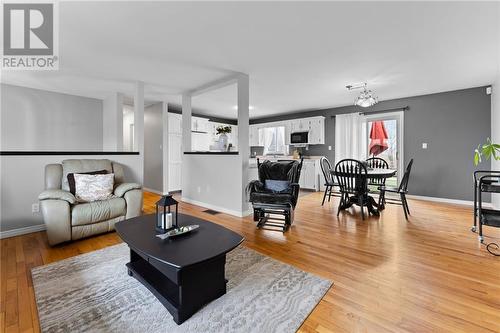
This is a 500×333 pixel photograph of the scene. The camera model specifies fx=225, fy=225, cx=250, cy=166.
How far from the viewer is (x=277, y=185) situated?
3.53 m

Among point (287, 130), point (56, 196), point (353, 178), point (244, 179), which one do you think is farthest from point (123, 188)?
point (287, 130)

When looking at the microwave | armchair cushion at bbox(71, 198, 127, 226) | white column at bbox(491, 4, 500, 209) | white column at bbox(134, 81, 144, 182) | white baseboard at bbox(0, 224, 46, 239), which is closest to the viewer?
armchair cushion at bbox(71, 198, 127, 226)

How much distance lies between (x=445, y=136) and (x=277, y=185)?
3942mm

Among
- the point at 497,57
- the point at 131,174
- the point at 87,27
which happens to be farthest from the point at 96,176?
the point at 497,57

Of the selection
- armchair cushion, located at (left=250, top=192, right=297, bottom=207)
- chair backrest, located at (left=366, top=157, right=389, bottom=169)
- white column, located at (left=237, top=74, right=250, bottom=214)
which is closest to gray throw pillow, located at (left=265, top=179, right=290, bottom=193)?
armchair cushion, located at (left=250, top=192, right=297, bottom=207)

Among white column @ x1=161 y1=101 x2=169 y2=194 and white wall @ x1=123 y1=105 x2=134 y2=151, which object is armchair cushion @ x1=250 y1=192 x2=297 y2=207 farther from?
white wall @ x1=123 y1=105 x2=134 y2=151

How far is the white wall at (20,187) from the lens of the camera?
113 inches

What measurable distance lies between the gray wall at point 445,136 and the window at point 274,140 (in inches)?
118

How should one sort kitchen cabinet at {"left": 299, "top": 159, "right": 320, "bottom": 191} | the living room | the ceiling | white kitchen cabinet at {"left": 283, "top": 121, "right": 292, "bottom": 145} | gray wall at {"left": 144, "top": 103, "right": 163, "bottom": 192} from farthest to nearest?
white kitchen cabinet at {"left": 283, "top": 121, "right": 292, "bottom": 145}, kitchen cabinet at {"left": 299, "top": 159, "right": 320, "bottom": 191}, gray wall at {"left": 144, "top": 103, "right": 163, "bottom": 192}, the ceiling, the living room

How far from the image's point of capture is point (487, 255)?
7.66ft

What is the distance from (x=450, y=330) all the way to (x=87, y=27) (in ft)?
12.7

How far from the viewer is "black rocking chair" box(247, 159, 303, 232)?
315 cm

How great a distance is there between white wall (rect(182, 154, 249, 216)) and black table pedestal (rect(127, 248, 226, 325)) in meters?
2.13

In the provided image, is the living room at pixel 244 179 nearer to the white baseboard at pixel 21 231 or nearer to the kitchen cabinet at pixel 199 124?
the white baseboard at pixel 21 231
